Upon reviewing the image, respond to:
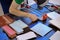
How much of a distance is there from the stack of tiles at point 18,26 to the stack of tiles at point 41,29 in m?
0.08

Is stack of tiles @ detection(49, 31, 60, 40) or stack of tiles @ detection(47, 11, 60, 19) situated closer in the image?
stack of tiles @ detection(49, 31, 60, 40)

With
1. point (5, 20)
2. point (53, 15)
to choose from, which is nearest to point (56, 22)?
point (53, 15)

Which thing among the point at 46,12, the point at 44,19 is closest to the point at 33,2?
the point at 46,12

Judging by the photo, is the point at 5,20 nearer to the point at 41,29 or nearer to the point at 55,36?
the point at 41,29

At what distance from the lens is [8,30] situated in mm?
910

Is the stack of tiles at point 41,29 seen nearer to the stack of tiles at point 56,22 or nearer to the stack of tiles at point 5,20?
the stack of tiles at point 56,22

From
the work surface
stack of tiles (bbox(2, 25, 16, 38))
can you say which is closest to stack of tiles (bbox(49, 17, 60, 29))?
the work surface

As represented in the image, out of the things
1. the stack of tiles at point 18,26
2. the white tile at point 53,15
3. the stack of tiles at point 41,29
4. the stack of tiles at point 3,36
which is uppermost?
the white tile at point 53,15

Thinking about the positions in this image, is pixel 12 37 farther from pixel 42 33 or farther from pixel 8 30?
pixel 42 33

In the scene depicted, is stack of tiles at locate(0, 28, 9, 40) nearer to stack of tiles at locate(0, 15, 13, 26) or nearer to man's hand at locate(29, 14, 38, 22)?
stack of tiles at locate(0, 15, 13, 26)

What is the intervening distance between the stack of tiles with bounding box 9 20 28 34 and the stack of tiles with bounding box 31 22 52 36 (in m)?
0.08

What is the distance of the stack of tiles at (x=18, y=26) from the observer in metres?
0.91

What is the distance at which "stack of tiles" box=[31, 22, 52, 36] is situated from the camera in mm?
902

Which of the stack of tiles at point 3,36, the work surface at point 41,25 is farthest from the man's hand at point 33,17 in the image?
the stack of tiles at point 3,36
